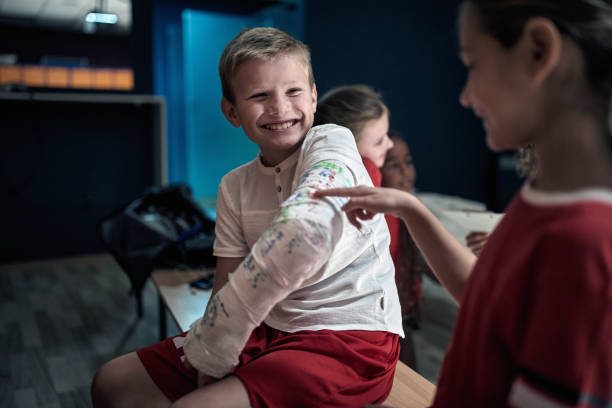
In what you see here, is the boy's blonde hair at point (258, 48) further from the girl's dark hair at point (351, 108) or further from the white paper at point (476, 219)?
the white paper at point (476, 219)

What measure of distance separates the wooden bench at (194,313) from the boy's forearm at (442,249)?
0.25 m

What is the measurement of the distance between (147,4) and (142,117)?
0.85 metres

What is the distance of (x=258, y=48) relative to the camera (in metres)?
0.94

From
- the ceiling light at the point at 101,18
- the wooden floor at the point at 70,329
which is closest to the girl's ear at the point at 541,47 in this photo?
the wooden floor at the point at 70,329

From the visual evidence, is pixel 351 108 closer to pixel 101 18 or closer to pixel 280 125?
pixel 280 125

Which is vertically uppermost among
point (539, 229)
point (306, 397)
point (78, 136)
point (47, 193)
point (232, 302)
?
point (539, 229)

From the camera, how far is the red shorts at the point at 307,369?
2.46ft

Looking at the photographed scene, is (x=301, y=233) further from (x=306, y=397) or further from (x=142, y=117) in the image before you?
(x=142, y=117)

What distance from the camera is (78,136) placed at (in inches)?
147

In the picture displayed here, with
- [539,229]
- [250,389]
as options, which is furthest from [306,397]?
[539,229]

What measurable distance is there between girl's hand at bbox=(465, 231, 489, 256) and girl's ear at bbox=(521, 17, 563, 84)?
2.66 feet

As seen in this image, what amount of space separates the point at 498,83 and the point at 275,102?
0.55m

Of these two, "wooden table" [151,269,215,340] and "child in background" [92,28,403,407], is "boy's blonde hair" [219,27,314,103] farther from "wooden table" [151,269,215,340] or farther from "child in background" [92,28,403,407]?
"wooden table" [151,269,215,340]

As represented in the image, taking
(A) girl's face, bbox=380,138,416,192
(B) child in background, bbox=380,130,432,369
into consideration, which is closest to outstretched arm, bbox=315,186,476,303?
(B) child in background, bbox=380,130,432,369
